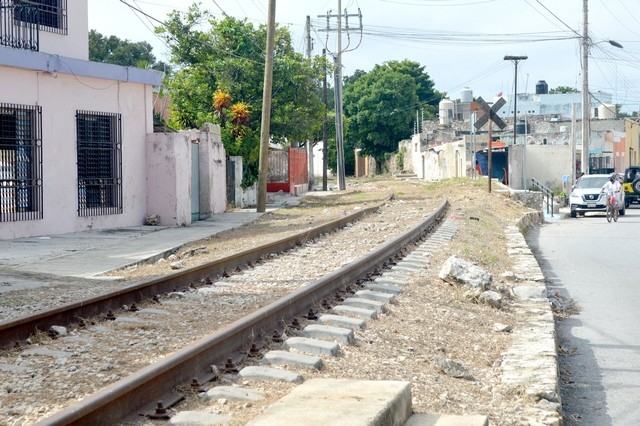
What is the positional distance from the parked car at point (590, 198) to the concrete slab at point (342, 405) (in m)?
30.8

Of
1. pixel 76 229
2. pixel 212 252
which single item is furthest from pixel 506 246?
pixel 76 229

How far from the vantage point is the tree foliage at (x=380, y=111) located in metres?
91.0

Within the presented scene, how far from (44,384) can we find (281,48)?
30745 mm

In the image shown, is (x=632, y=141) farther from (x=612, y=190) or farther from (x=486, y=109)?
(x=486, y=109)

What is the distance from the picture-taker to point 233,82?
33.7 metres

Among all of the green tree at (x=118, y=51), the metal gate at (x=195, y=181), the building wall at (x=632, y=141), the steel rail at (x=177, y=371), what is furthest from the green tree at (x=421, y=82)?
the steel rail at (x=177, y=371)

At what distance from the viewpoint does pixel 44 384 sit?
6227 mm

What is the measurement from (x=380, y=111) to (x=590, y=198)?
57.3 metres

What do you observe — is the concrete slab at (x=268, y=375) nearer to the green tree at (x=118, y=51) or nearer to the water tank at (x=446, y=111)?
the green tree at (x=118, y=51)

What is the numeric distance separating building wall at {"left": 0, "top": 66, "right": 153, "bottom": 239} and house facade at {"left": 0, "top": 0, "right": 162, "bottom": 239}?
21 mm

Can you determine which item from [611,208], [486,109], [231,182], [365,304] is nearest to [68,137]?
[231,182]

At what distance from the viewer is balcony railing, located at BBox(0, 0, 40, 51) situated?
18828 millimetres

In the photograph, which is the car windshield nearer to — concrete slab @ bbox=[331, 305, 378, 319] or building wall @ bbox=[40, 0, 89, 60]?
building wall @ bbox=[40, 0, 89, 60]

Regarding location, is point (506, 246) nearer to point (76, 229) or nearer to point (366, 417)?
point (76, 229)
